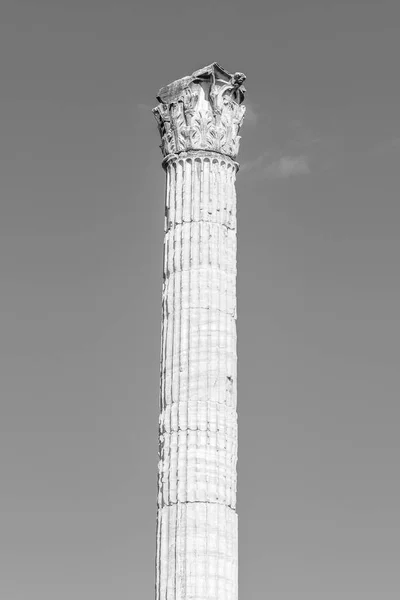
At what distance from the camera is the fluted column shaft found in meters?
27.9

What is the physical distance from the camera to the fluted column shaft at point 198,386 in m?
27.9

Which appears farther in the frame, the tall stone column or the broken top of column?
the broken top of column

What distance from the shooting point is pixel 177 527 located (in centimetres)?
2811

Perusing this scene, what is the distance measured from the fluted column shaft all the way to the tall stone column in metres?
0.02

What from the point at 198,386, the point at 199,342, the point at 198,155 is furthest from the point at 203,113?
the point at 198,386

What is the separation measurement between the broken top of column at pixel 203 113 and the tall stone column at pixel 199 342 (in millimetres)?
28

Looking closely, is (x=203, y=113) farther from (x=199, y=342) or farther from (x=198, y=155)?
(x=199, y=342)

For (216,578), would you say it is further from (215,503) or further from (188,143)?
Answer: (188,143)

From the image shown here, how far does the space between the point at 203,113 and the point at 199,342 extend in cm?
612

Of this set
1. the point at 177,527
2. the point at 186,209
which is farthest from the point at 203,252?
the point at 177,527

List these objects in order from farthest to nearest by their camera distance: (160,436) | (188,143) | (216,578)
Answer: (188,143) < (160,436) < (216,578)

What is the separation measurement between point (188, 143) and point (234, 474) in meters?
8.53

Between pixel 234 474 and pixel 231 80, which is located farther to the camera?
pixel 231 80

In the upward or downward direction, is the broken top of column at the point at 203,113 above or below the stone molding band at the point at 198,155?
above
